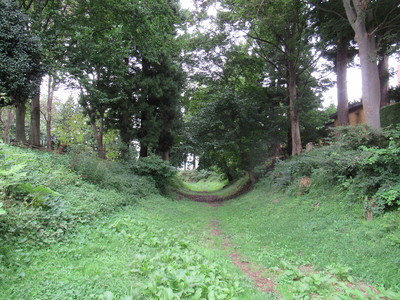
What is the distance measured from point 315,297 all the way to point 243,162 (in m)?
14.0

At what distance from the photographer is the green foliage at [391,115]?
12.2 meters

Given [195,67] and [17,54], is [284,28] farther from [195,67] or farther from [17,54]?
[17,54]

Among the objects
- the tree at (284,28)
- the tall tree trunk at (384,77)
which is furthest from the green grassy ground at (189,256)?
the tall tree trunk at (384,77)

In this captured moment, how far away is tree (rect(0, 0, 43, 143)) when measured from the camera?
889 centimetres

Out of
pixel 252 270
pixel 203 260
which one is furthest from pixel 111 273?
pixel 252 270

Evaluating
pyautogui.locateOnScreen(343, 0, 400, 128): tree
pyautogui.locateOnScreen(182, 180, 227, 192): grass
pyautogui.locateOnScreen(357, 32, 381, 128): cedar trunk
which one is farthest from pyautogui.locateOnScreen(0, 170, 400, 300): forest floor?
pyautogui.locateOnScreen(182, 180, 227, 192): grass

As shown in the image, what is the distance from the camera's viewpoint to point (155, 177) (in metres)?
15.0

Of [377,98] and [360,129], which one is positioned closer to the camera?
[360,129]

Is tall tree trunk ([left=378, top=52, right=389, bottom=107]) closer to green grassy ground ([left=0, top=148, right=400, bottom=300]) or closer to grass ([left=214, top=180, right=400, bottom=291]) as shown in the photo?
grass ([left=214, top=180, right=400, bottom=291])

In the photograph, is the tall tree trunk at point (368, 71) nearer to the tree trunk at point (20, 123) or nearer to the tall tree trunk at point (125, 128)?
the tall tree trunk at point (125, 128)

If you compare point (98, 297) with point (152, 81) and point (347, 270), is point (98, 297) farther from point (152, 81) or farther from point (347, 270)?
point (152, 81)

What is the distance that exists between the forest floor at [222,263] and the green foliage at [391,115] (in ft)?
26.3

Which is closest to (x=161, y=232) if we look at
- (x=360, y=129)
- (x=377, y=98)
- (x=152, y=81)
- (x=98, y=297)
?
(x=98, y=297)

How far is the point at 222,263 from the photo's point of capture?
4746 mm
